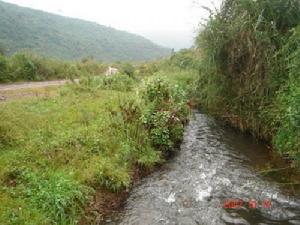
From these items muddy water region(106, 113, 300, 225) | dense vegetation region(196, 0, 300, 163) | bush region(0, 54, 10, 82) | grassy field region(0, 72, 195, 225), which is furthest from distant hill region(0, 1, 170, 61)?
muddy water region(106, 113, 300, 225)

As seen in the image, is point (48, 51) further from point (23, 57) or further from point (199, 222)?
point (199, 222)

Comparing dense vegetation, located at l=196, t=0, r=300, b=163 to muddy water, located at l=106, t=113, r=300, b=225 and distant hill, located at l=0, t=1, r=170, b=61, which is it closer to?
muddy water, located at l=106, t=113, r=300, b=225

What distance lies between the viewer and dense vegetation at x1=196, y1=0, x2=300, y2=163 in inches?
427

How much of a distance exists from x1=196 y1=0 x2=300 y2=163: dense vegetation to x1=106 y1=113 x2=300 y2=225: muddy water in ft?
4.28

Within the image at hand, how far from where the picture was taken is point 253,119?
1301 cm

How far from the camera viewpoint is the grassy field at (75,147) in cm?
693

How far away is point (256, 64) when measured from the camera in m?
12.9

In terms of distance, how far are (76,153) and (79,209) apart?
200 cm

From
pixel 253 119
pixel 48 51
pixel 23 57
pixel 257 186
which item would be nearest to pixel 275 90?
pixel 253 119

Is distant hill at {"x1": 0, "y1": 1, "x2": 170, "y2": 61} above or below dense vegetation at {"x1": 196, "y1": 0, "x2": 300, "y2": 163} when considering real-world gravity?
below

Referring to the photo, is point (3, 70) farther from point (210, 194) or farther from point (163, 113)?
point (210, 194)

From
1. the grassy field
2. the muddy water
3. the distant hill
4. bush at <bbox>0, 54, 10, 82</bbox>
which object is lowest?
the distant hill

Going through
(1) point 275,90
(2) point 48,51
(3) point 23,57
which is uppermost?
(1) point 275,90

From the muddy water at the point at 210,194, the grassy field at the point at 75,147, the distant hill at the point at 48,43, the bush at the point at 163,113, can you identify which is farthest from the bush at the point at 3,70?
the muddy water at the point at 210,194
